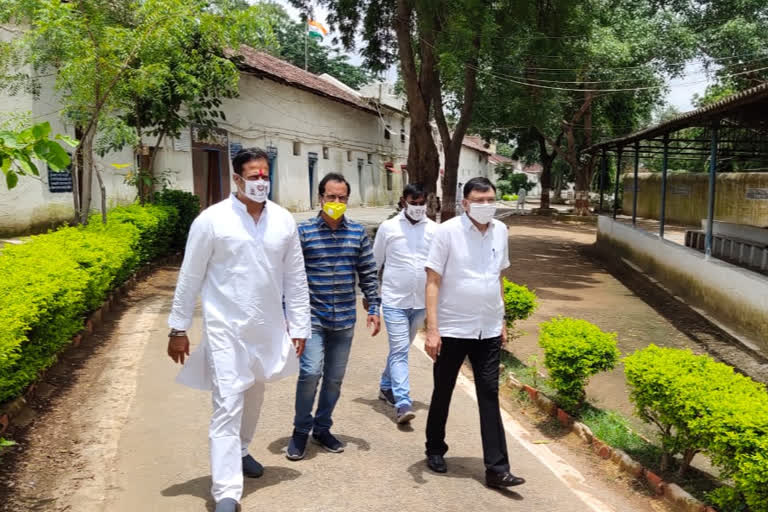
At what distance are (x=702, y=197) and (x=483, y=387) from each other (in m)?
25.1

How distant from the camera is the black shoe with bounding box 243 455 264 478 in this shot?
3.86 meters

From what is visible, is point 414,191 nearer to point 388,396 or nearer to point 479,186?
point 479,186

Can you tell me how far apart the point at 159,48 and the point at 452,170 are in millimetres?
9431

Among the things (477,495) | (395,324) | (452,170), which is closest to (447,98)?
(452,170)

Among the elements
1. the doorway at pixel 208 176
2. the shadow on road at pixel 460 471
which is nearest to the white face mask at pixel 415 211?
the shadow on road at pixel 460 471

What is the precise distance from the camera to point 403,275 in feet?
16.9

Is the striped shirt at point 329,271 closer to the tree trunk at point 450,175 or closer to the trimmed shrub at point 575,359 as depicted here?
the trimmed shrub at point 575,359

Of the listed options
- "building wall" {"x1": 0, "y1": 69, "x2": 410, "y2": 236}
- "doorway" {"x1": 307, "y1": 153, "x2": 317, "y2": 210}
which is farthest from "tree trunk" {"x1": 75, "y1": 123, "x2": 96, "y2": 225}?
"doorway" {"x1": 307, "y1": 153, "x2": 317, "y2": 210}

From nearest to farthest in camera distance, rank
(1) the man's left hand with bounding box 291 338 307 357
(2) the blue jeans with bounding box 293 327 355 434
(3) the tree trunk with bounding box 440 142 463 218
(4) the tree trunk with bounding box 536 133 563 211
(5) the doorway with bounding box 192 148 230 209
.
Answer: (1) the man's left hand with bounding box 291 338 307 357 → (2) the blue jeans with bounding box 293 327 355 434 → (3) the tree trunk with bounding box 440 142 463 218 → (5) the doorway with bounding box 192 148 230 209 → (4) the tree trunk with bounding box 536 133 563 211

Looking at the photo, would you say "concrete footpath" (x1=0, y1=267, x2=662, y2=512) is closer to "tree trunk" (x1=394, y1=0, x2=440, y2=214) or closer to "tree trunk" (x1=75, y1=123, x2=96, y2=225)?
"tree trunk" (x1=75, y1=123, x2=96, y2=225)

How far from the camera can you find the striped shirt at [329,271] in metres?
4.11

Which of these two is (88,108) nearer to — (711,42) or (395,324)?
(395,324)

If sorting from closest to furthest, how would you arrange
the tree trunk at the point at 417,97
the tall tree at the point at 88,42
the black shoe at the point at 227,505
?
1. the black shoe at the point at 227,505
2. the tall tree at the point at 88,42
3. the tree trunk at the point at 417,97

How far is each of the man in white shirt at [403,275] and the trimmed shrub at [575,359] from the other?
112 centimetres
